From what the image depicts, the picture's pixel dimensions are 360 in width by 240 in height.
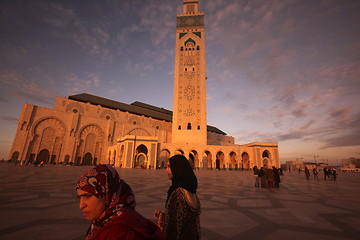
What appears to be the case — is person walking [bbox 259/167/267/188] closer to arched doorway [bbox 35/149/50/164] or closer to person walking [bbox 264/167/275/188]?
person walking [bbox 264/167/275/188]

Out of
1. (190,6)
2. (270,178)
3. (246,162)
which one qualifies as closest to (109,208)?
(270,178)

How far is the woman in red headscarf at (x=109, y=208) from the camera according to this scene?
855 mm

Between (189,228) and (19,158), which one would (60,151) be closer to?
(19,158)

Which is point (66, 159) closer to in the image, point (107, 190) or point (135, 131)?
point (135, 131)

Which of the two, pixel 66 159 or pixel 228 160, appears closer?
pixel 66 159

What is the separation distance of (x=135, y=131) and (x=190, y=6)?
2811cm

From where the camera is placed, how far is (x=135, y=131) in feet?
113

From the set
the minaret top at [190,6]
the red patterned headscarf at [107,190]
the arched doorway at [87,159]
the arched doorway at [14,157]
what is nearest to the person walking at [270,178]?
the red patterned headscarf at [107,190]

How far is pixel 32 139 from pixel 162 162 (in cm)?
1982

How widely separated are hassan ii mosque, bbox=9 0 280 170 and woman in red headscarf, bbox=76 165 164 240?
80.9ft

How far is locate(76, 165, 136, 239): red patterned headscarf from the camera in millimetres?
1034

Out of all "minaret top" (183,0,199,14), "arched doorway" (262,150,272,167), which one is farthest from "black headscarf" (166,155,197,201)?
"minaret top" (183,0,199,14)

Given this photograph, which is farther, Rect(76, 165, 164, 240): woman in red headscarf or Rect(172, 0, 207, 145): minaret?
Rect(172, 0, 207, 145): minaret

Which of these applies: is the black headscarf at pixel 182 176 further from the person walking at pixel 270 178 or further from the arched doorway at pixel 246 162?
the arched doorway at pixel 246 162
